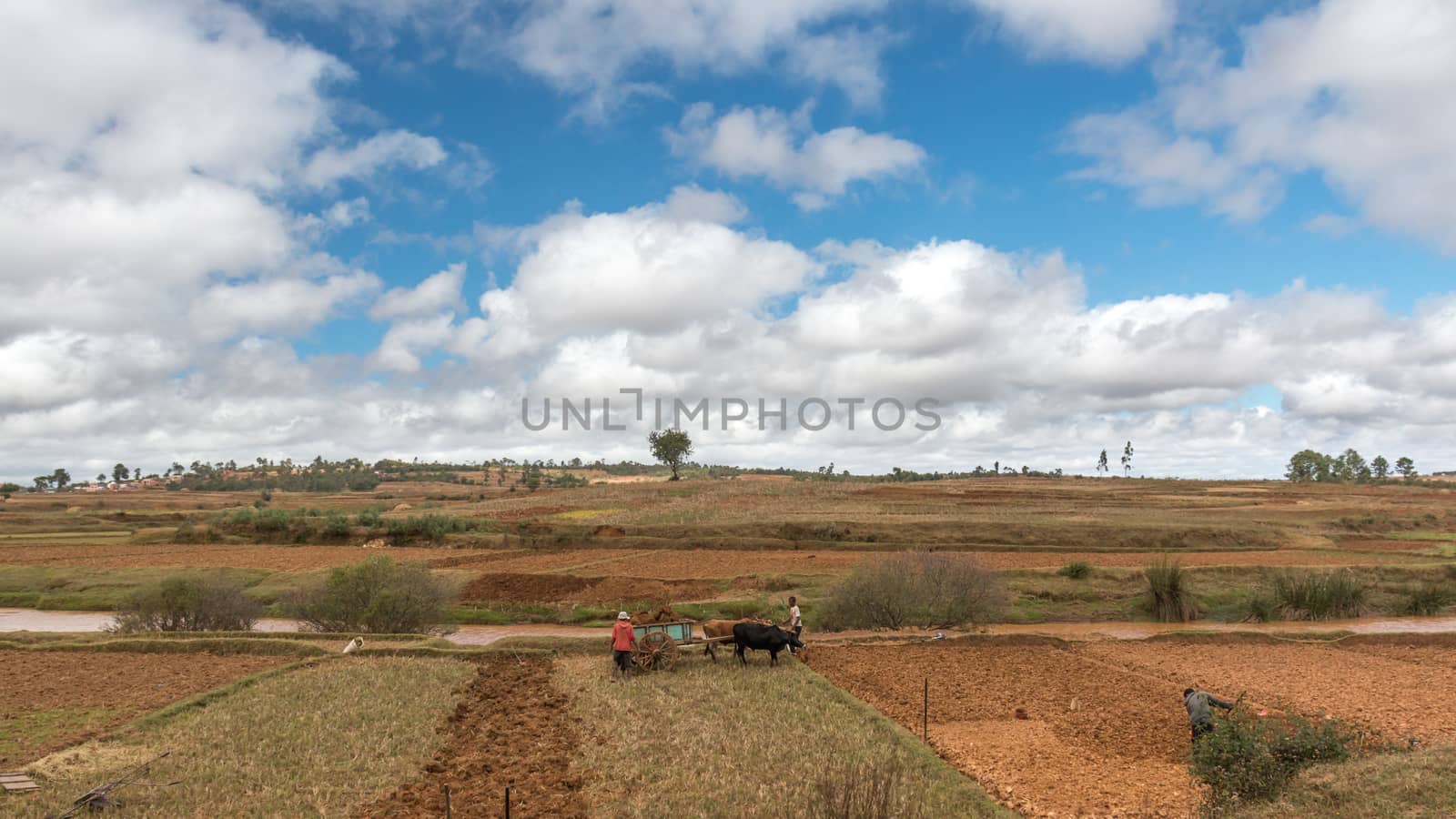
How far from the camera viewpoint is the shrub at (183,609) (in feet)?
88.3

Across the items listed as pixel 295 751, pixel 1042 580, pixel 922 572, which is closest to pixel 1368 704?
pixel 922 572

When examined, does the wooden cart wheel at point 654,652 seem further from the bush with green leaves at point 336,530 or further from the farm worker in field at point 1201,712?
the bush with green leaves at point 336,530

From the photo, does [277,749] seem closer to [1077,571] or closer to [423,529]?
[1077,571]

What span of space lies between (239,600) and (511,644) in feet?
41.4

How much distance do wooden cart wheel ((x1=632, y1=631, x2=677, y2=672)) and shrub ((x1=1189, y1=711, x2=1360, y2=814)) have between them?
36.4ft

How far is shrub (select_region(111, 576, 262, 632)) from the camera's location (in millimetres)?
26906

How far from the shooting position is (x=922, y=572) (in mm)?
28984

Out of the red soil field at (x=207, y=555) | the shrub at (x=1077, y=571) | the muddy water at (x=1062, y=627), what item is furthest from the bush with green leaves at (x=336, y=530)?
the shrub at (x=1077, y=571)

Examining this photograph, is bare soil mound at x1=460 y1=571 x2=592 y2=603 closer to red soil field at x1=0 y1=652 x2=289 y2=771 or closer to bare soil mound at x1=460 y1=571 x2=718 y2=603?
bare soil mound at x1=460 y1=571 x2=718 y2=603

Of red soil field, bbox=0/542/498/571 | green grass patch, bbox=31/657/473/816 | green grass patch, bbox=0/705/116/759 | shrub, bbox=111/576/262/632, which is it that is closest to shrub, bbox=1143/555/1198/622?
green grass patch, bbox=31/657/473/816

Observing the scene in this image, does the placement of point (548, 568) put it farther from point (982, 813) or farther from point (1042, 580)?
point (982, 813)

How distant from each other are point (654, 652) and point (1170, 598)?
24.1 m

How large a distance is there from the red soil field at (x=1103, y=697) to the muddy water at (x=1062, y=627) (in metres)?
4.39

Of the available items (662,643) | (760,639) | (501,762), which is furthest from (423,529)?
(501,762)
